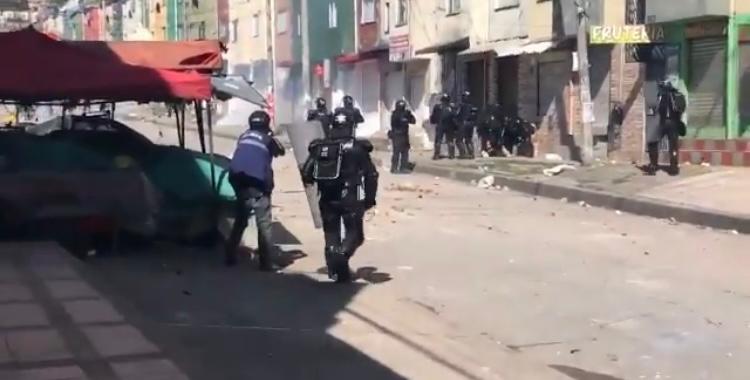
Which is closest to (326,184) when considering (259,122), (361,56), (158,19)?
(259,122)

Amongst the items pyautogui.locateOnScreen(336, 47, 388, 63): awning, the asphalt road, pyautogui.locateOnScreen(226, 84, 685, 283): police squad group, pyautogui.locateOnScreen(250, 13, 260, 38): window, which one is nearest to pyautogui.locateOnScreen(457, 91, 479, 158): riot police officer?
the asphalt road

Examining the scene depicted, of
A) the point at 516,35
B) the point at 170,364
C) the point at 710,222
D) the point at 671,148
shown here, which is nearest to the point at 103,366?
the point at 170,364

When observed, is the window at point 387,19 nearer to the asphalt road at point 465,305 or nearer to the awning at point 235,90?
the asphalt road at point 465,305

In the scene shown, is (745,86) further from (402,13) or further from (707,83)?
(402,13)

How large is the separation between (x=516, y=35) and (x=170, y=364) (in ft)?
78.9

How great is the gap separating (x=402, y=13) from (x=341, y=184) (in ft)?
97.2

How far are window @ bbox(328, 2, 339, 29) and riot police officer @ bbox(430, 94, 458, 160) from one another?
19288 mm

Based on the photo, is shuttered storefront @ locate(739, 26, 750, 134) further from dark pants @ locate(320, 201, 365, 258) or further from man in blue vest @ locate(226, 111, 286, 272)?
dark pants @ locate(320, 201, 365, 258)

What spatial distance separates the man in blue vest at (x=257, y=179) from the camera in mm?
11758

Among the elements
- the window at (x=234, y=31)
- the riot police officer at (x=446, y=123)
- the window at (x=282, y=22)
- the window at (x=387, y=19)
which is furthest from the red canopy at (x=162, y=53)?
the window at (x=234, y=31)

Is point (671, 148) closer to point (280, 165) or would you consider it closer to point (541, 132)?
point (541, 132)

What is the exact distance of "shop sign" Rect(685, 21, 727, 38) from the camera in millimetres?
21953

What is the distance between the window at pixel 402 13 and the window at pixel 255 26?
2057 cm

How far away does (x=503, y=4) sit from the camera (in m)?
31.5
